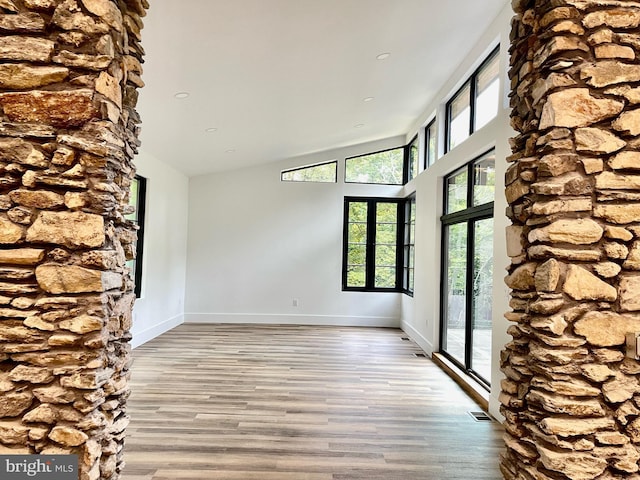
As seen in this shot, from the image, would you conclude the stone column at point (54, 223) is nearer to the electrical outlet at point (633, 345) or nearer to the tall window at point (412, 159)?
the electrical outlet at point (633, 345)

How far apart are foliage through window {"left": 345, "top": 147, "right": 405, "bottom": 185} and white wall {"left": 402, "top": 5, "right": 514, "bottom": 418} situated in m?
0.54

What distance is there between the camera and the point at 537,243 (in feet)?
5.54

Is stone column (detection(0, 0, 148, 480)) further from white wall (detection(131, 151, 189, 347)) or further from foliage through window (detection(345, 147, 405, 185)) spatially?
foliage through window (detection(345, 147, 405, 185))

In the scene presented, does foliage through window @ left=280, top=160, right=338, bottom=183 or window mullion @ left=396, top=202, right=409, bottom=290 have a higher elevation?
foliage through window @ left=280, top=160, right=338, bottom=183

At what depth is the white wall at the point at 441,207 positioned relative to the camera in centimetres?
343

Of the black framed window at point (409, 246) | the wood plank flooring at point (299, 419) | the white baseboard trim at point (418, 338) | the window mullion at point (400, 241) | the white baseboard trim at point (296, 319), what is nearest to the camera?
the wood plank flooring at point (299, 419)

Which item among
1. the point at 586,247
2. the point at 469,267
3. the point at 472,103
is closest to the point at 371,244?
the point at 469,267

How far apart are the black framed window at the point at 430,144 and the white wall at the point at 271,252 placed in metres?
1.49

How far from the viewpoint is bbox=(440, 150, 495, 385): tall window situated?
4.00 m

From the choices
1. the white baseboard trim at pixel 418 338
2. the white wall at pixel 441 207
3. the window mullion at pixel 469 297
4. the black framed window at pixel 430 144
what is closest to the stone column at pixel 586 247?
the white wall at pixel 441 207

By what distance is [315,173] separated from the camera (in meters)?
7.89

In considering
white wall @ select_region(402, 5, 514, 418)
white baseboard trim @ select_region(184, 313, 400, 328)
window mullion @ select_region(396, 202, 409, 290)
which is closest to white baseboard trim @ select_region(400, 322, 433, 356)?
white wall @ select_region(402, 5, 514, 418)

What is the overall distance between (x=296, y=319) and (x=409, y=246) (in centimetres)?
254

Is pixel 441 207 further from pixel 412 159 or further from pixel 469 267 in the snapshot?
pixel 412 159
